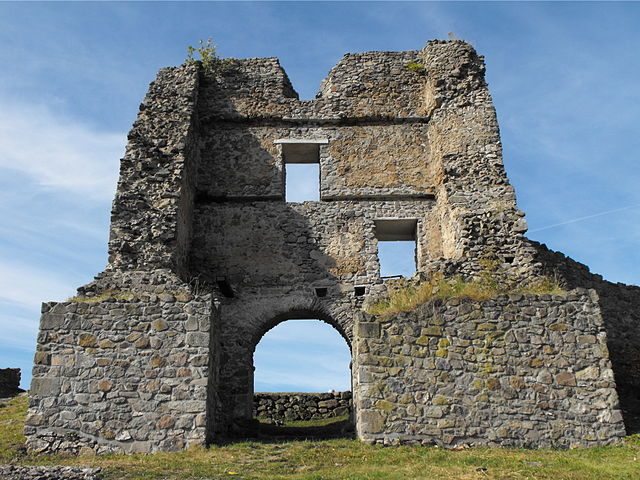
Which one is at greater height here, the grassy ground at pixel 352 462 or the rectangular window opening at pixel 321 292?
the rectangular window opening at pixel 321 292

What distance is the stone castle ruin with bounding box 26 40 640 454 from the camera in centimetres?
941

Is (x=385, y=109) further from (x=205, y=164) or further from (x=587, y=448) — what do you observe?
(x=587, y=448)

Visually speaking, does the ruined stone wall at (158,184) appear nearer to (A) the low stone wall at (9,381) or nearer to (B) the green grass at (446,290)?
(B) the green grass at (446,290)

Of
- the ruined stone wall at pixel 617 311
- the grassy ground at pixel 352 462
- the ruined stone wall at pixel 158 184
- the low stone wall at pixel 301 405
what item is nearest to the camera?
the grassy ground at pixel 352 462

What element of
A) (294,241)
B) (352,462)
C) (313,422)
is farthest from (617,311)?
(352,462)

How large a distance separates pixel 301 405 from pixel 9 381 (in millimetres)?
7635

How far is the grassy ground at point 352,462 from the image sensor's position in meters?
7.57

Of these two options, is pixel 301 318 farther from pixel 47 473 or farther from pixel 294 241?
pixel 47 473

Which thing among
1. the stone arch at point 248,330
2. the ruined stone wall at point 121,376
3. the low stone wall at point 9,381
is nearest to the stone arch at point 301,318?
the stone arch at point 248,330

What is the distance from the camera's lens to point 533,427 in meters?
9.29

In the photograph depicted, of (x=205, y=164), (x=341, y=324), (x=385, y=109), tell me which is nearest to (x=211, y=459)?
(x=341, y=324)

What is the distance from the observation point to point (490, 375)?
959cm

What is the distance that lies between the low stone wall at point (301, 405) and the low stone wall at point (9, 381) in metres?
6.25

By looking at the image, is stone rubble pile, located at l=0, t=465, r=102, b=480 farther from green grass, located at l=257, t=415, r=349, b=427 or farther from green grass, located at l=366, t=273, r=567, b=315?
green grass, located at l=257, t=415, r=349, b=427
